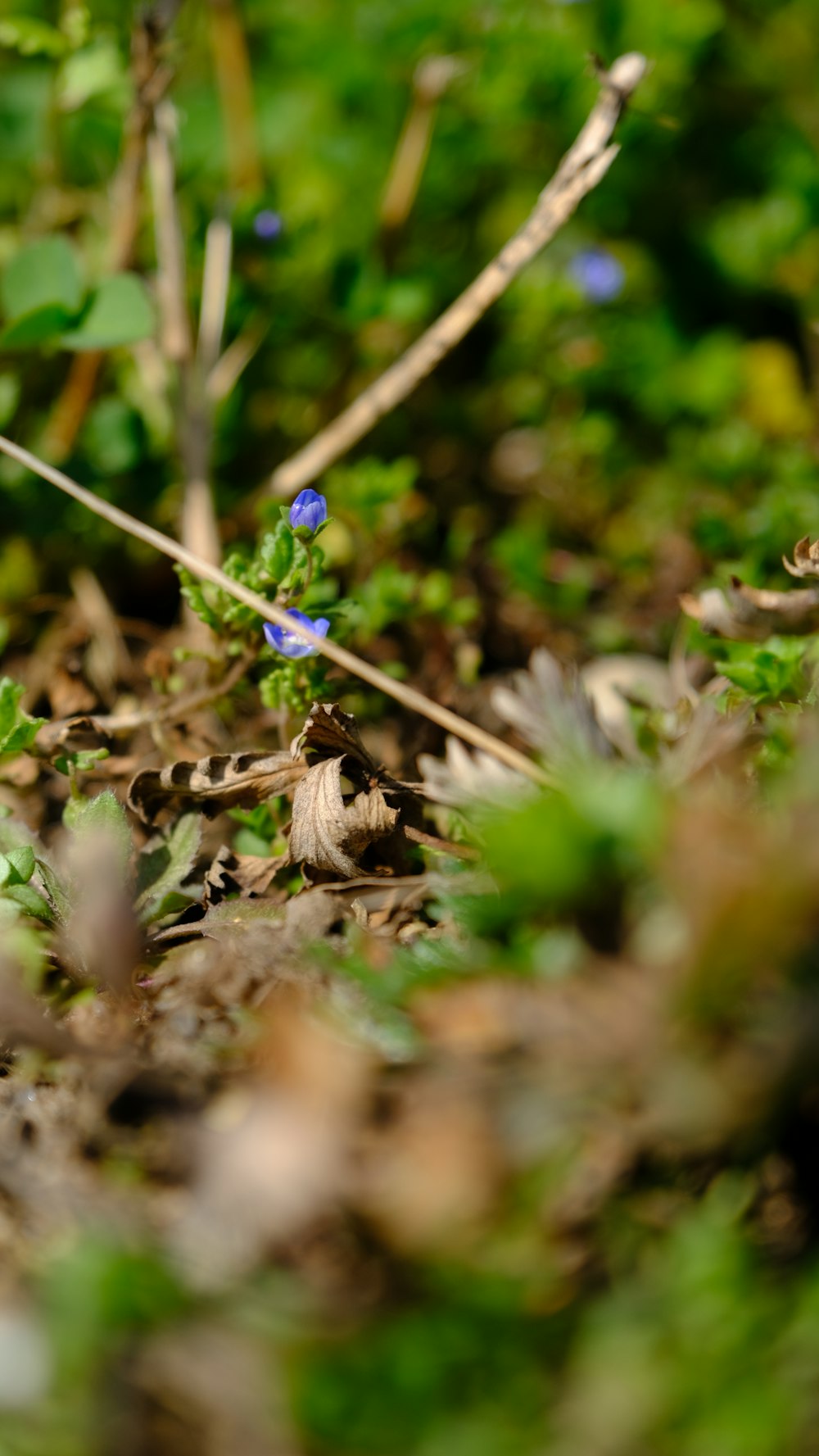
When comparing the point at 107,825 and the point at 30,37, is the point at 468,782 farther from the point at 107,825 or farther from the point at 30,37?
the point at 30,37

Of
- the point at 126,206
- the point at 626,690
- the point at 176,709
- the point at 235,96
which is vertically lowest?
the point at 626,690

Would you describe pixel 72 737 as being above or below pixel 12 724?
above

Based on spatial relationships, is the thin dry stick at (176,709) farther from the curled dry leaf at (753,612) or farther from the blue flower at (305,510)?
the curled dry leaf at (753,612)

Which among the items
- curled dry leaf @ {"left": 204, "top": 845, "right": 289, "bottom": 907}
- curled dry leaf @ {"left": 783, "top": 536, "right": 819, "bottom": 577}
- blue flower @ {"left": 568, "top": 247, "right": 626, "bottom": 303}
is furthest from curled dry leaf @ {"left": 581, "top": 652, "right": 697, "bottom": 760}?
blue flower @ {"left": 568, "top": 247, "right": 626, "bottom": 303}

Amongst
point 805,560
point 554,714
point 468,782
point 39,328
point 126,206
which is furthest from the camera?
point 126,206

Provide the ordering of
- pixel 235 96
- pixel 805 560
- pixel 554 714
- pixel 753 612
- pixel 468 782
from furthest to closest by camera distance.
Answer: pixel 235 96 → pixel 753 612 → pixel 805 560 → pixel 468 782 → pixel 554 714

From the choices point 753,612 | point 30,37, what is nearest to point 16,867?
point 753,612
